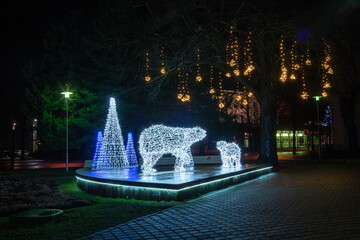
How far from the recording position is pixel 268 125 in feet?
66.0

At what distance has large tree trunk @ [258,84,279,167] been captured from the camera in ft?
65.5

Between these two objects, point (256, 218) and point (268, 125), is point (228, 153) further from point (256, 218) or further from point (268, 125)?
point (256, 218)

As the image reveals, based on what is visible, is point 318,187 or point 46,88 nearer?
point 318,187

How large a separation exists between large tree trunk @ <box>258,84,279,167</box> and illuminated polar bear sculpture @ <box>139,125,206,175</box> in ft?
26.0

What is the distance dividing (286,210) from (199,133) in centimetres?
608

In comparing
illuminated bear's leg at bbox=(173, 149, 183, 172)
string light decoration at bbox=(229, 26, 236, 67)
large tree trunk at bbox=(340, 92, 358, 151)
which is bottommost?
illuminated bear's leg at bbox=(173, 149, 183, 172)

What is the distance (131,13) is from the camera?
2383 centimetres

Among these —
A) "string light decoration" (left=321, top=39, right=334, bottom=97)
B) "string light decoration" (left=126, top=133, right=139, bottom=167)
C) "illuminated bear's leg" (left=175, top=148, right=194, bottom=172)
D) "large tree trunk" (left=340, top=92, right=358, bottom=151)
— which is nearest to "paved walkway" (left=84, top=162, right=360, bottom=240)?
"illuminated bear's leg" (left=175, top=148, right=194, bottom=172)

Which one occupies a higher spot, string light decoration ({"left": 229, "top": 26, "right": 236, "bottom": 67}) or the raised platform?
string light decoration ({"left": 229, "top": 26, "right": 236, "bottom": 67})

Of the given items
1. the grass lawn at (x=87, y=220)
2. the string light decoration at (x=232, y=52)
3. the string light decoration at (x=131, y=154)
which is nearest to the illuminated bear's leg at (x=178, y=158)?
the grass lawn at (x=87, y=220)

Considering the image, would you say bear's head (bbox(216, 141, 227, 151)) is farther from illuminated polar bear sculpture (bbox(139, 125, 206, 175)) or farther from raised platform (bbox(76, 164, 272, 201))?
raised platform (bbox(76, 164, 272, 201))

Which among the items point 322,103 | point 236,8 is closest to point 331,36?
point 236,8

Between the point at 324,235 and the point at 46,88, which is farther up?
the point at 46,88

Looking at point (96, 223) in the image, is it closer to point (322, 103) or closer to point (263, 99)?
point (263, 99)
